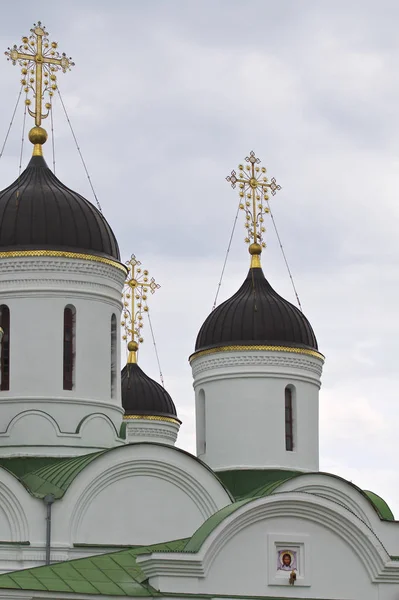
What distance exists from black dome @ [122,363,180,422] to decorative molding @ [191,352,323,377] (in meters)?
5.67

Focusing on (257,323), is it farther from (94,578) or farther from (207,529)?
(94,578)

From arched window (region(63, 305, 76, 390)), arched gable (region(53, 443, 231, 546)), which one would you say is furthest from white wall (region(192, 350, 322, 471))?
arched window (region(63, 305, 76, 390))

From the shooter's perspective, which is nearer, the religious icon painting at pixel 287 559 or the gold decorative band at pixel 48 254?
the religious icon painting at pixel 287 559

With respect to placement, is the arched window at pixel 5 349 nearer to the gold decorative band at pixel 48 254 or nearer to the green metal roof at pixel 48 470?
the gold decorative band at pixel 48 254

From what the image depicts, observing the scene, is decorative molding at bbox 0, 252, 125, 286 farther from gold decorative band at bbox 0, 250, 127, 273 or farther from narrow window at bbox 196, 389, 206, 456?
narrow window at bbox 196, 389, 206, 456

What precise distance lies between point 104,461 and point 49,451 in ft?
4.46

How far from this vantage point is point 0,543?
19625mm

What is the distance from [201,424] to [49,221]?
5.21 m

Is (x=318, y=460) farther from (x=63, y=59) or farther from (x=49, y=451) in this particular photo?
(x=63, y=59)

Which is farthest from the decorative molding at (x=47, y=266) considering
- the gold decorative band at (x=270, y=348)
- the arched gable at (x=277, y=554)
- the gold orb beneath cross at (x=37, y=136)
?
the arched gable at (x=277, y=554)

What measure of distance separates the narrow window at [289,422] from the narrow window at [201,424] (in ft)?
4.84

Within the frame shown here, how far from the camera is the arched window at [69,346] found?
864 inches

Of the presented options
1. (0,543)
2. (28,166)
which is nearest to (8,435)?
(0,543)

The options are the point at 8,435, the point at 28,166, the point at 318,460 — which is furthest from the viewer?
the point at 318,460
